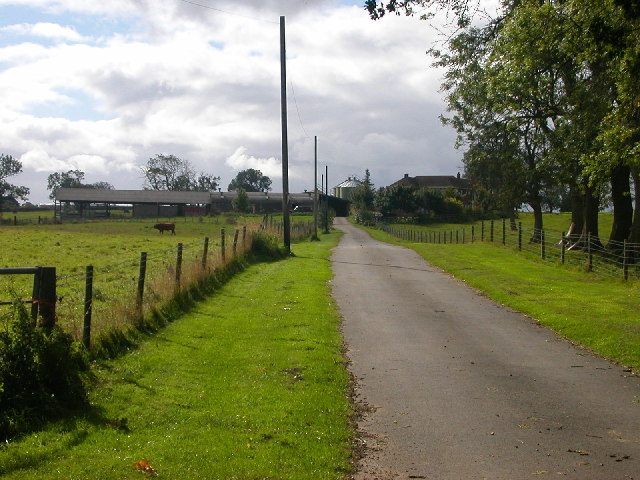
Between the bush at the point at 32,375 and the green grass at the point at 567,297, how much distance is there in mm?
7726

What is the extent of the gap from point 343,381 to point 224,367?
1.68 metres

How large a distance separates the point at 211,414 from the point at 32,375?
1.84 metres

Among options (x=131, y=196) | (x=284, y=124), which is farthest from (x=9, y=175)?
(x=284, y=124)

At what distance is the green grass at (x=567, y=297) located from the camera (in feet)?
40.0

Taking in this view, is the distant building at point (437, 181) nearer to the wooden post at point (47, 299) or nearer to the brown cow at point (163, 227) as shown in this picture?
the brown cow at point (163, 227)

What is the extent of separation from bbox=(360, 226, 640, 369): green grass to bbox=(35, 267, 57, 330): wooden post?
7965mm

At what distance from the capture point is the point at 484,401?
8.38 metres

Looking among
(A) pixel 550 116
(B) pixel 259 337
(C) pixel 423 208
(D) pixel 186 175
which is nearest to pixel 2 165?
(D) pixel 186 175

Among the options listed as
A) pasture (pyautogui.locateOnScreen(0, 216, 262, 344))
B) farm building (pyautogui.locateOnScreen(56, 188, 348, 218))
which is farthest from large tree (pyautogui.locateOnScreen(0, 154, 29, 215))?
pasture (pyautogui.locateOnScreen(0, 216, 262, 344))

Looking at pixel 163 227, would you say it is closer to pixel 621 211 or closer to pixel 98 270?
pixel 621 211

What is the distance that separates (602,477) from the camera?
5.95m

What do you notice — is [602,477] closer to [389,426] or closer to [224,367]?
[389,426]

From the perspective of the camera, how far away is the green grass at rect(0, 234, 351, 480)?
5.91 meters

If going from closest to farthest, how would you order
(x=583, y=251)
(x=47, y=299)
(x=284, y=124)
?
1. (x=47, y=299)
2. (x=583, y=251)
3. (x=284, y=124)
